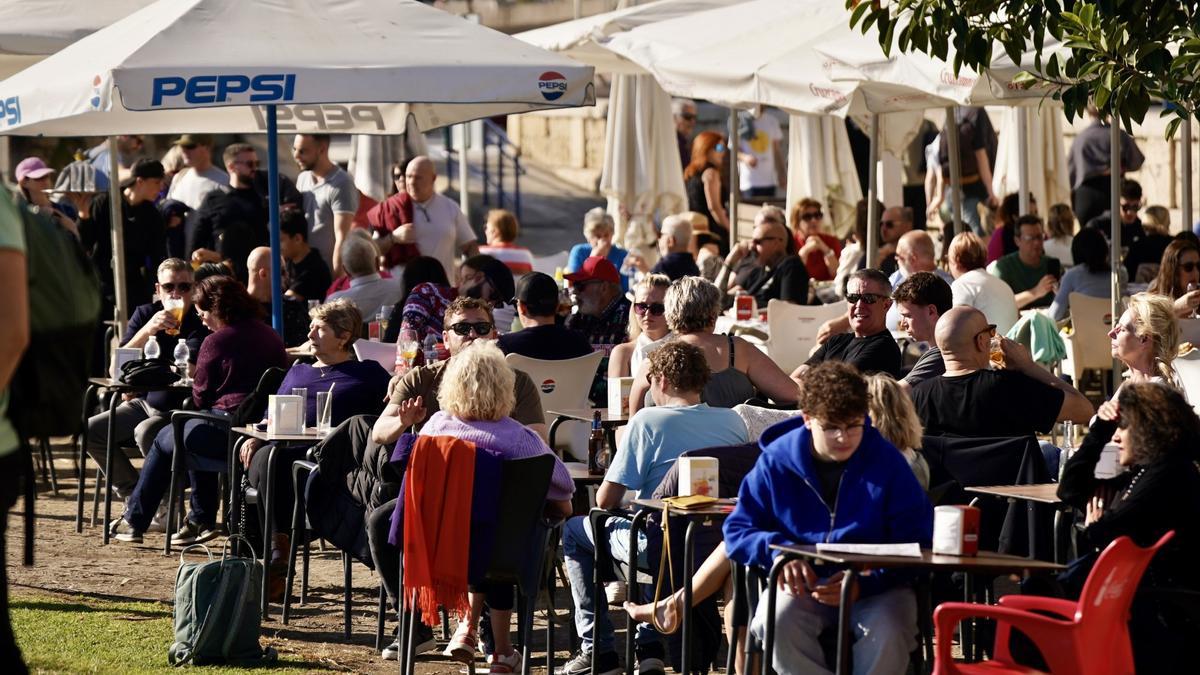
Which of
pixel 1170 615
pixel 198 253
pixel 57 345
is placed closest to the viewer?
pixel 57 345

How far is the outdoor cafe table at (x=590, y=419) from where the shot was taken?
851 cm

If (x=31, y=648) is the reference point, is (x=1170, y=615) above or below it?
above

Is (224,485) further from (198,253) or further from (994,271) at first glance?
(994,271)

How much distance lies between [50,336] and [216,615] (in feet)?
10.5

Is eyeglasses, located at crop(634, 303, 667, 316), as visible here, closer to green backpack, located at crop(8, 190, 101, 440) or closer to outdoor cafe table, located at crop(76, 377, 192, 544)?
outdoor cafe table, located at crop(76, 377, 192, 544)

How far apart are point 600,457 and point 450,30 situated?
3.23 metres

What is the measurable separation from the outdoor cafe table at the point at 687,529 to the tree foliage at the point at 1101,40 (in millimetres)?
1884

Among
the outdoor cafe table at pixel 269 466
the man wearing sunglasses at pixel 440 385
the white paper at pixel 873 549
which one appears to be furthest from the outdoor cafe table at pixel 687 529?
the outdoor cafe table at pixel 269 466

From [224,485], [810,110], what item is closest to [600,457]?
[224,485]

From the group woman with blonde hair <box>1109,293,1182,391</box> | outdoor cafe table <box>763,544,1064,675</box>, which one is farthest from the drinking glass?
woman with blonde hair <box>1109,293,1182,391</box>

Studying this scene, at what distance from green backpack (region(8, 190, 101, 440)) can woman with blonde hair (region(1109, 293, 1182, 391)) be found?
446 cm

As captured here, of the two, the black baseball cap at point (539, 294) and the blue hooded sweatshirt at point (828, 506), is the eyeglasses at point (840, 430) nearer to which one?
the blue hooded sweatshirt at point (828, 506)

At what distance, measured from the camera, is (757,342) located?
1258 centimetres

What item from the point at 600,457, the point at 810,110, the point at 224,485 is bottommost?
the point at 224,485
